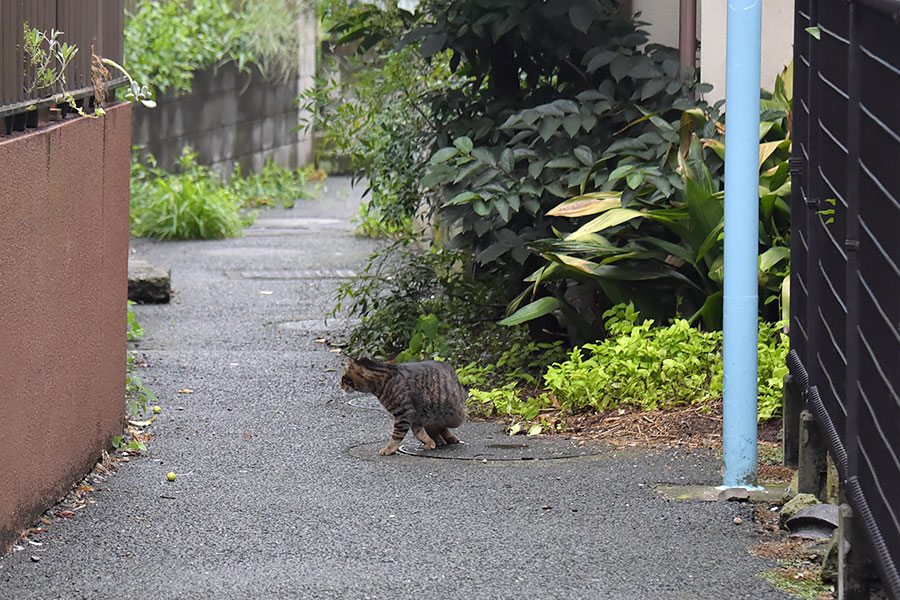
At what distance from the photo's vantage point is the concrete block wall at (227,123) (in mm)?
18125

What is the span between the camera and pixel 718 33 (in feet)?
26.0

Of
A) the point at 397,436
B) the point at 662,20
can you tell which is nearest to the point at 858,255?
the point at 397,436

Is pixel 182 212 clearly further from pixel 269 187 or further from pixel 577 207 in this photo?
pixel 577 207

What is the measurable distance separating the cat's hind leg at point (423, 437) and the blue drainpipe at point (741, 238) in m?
1.53

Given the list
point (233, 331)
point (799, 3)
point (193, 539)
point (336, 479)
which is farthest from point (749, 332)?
point (233, 331)

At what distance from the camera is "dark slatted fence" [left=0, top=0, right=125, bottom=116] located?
438cm

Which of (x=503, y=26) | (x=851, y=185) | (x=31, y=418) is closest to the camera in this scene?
(x=851, y=185)

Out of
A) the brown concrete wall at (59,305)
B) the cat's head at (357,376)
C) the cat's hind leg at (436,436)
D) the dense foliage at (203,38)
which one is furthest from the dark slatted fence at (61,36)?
the dense foliage at (203,38)

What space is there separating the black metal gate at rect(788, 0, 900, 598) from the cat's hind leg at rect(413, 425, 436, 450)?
75.4 inches

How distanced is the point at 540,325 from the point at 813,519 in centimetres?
371

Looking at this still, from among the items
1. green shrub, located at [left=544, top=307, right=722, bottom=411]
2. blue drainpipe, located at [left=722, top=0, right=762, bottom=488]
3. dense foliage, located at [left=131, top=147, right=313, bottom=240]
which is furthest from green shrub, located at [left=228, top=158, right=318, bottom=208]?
blue drainpipe, located at [left=722, top=0, right=762, bottom=488]

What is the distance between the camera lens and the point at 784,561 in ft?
14.3

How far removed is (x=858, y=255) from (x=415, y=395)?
2857 millimetres

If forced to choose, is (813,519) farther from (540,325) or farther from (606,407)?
(540,325)
